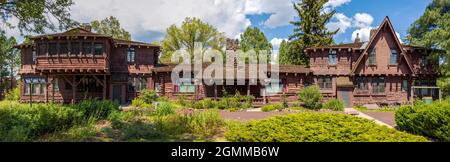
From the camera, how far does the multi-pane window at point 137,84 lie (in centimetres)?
2788

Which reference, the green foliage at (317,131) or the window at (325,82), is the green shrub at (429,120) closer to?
the green foliage at (317,131)

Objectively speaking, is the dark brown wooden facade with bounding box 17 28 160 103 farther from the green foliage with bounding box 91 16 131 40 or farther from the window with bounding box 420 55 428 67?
the window with bounding box 420 55 428 67

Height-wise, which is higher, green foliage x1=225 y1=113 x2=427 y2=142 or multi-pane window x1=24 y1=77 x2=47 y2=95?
multi-pane window x1=24 y1=77 x2=47 y2=95

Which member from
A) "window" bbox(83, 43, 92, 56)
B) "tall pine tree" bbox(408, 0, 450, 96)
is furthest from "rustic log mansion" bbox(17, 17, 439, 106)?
"window" bbox(83, 43, 92, 56)

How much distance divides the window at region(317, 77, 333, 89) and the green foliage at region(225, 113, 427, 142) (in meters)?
20.9

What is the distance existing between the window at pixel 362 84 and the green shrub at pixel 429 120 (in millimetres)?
18096

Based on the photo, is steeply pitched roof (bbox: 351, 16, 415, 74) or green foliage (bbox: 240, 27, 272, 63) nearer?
steeply pitched roof (bbox: 351, 16, 415, 74)

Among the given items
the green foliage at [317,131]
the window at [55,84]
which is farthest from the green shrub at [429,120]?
the window at [55,84]

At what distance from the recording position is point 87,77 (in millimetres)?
26875

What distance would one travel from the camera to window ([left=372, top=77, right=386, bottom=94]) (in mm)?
27781

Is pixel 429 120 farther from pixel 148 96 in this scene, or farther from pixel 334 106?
pixel 148 96

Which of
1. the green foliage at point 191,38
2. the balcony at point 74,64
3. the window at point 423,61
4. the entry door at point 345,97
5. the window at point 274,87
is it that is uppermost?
the green foliage at point 191,38
